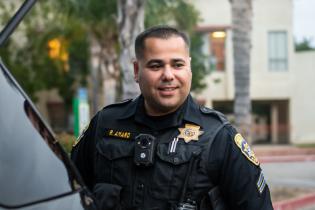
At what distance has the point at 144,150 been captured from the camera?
207cm

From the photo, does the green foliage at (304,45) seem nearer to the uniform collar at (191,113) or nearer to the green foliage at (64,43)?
the green foliage at (64,43)

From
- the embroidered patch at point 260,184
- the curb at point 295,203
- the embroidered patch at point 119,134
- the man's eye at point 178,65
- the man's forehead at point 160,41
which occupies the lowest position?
the curb at point 295,203

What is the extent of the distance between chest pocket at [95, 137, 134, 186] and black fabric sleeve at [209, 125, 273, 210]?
29 cm

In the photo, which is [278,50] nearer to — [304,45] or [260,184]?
[304,45]

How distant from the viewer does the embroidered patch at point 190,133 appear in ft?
6.83

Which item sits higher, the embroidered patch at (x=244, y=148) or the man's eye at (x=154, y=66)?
the man's eye at (x=154, y=66)

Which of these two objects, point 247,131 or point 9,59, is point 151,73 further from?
point 9,59

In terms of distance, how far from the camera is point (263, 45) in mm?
31281

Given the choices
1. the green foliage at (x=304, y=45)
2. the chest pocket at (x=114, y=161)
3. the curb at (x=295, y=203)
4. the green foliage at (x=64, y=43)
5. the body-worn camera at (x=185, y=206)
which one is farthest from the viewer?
the green foliage at (x=304, y=45)

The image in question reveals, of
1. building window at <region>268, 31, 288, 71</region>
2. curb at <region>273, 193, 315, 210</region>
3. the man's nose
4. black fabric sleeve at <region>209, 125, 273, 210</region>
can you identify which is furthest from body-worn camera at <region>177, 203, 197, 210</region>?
building window at <region>268, 31, 288, 71</region>

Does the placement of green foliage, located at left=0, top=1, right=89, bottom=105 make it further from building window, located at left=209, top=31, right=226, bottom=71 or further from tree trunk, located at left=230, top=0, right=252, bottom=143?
tree trunk, located at left=230, top=0, right=252, bottom=143

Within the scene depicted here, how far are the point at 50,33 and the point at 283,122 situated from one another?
1441cm

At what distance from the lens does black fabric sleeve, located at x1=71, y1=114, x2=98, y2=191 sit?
233 cm

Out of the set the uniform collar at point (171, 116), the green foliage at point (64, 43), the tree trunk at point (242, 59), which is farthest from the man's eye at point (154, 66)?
the green foliage at point (64, 43)
